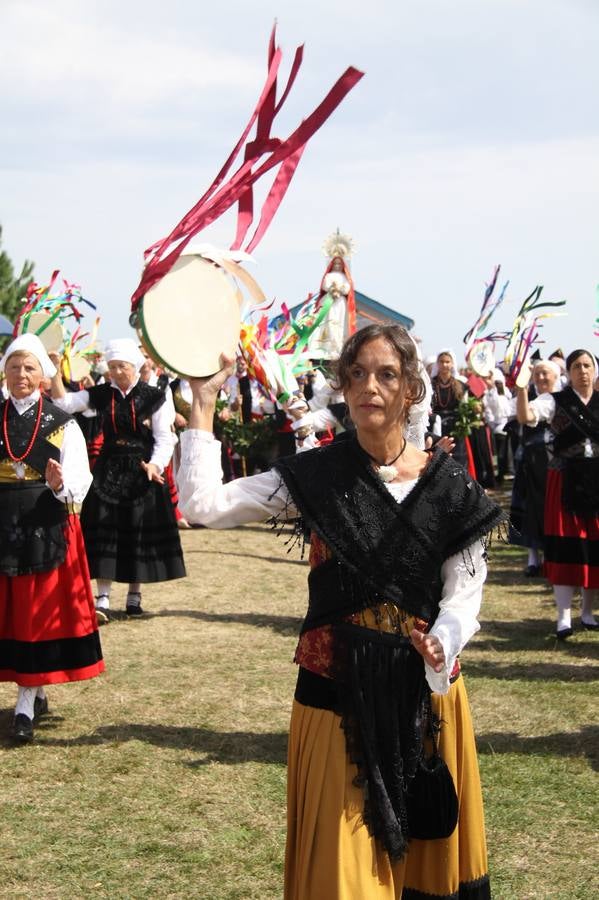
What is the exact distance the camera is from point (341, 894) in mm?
2521

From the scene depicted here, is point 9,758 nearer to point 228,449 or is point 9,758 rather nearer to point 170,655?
point 170,655

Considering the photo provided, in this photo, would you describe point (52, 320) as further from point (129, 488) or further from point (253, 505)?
point (253, 505)

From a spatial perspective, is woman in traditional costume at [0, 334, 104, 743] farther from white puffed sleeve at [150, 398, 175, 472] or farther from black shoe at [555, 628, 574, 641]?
black shoe at [555, 628, 574, 641]

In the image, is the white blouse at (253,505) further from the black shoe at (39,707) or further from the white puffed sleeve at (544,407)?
the white puffed sleeve at (544,407)

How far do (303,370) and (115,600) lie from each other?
8.58ft

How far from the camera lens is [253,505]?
2809 millimetres

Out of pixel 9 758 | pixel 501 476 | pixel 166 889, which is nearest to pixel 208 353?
pixel 166 889

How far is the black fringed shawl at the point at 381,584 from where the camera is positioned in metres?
2.71

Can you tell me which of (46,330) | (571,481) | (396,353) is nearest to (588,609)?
(571,481)

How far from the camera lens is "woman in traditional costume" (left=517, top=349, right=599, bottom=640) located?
6.92m

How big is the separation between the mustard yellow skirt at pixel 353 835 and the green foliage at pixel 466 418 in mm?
8429

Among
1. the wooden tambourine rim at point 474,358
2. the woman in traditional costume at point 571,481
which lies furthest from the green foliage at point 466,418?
the woman in traditional costume at point 571,481

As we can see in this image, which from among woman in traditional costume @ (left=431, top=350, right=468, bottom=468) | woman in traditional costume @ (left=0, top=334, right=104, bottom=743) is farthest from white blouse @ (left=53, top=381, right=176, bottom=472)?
woman in traditional costume @ (left=431, top=350, right=468, bottom=468)

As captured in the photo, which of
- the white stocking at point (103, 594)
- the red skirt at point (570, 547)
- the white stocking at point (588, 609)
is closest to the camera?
the red skirt at point (570, 547)
